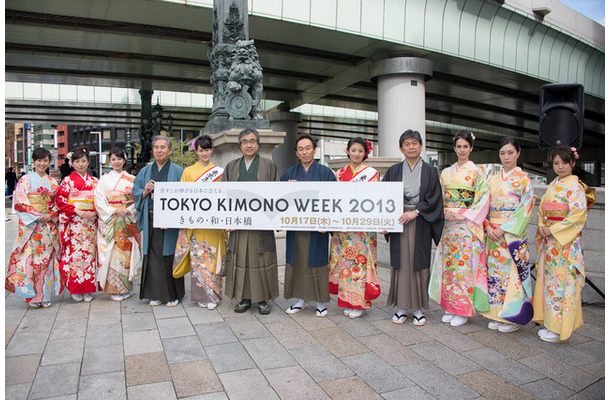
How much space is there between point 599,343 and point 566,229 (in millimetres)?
973

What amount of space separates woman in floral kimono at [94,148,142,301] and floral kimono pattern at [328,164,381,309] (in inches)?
88.1

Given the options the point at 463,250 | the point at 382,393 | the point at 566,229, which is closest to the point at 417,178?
the point at 463,250

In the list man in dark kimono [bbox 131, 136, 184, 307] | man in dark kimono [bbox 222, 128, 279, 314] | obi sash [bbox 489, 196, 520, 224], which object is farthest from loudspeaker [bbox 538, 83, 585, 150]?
man in dark kimono [bbox 131, 136, 184, 307]

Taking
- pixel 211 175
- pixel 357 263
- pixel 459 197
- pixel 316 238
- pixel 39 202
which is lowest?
pixel 357 263

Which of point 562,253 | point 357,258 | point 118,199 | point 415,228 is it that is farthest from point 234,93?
point 562,253

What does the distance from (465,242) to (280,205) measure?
1.68m

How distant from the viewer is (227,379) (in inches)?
115

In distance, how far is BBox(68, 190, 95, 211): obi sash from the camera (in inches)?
183

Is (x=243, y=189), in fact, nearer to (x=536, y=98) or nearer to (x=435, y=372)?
(x=435, y=372)

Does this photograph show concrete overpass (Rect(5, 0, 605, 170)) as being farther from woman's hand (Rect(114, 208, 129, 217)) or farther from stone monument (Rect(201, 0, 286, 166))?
woman's hand (Rect(114, 208, 129, 217))

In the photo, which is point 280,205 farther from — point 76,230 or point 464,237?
point 76,230

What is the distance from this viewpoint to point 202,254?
454cm

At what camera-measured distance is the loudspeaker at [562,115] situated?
5.46m

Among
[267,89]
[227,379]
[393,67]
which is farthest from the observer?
[267,89]
